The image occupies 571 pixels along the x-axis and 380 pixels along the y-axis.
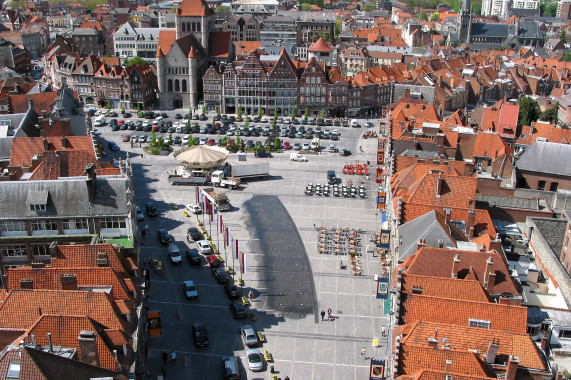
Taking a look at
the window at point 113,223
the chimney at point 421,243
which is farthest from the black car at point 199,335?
the chimney at point 421,243

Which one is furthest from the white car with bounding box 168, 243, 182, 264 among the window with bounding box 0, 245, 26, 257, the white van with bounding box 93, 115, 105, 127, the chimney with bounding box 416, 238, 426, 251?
the white van with bounding box 93, 115, 105, 127

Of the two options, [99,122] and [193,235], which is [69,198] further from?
[99,122]

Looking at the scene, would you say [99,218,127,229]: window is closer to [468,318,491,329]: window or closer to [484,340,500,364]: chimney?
[468,318,491,329]: window

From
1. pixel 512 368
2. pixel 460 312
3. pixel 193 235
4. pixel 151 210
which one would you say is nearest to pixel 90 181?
pixel 193 235

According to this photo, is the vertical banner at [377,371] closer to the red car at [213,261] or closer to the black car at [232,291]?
the black car at [232,291]

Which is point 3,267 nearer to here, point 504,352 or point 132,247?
point 132,247

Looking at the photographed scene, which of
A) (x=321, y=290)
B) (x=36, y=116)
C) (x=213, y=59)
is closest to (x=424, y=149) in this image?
(x=321, y=290)

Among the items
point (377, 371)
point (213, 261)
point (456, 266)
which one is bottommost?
point (213, 261)
